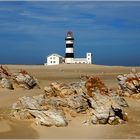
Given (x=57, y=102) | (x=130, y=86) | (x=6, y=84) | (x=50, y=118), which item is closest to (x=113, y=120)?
(x=50, y=118)

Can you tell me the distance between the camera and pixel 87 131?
1167 cm

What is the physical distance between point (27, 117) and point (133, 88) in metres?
6.79

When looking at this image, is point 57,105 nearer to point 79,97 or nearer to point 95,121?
point 79,97

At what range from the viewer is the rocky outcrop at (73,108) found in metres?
12.4

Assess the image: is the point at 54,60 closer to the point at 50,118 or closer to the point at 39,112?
the point at 39,112

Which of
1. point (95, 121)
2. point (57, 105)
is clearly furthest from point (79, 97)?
point (95, 121)

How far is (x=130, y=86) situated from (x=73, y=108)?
5.36 metres

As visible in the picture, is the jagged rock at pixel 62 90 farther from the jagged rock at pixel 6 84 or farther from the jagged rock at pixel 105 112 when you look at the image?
the jagged rock at pixel 6 84

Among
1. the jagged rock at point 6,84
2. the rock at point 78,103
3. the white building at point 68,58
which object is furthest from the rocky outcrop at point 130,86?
the white building at point 68,58

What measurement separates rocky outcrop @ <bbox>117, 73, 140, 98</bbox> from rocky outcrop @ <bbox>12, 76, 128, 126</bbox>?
3.50 m

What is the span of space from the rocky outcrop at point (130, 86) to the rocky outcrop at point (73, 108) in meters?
3.50

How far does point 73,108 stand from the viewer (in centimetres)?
1376

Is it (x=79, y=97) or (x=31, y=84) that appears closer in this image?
(x=79, y=97)

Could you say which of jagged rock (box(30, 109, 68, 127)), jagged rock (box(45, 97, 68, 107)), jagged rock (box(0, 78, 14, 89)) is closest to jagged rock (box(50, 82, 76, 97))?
jagged rock (box(45, 97, 68, 107))
